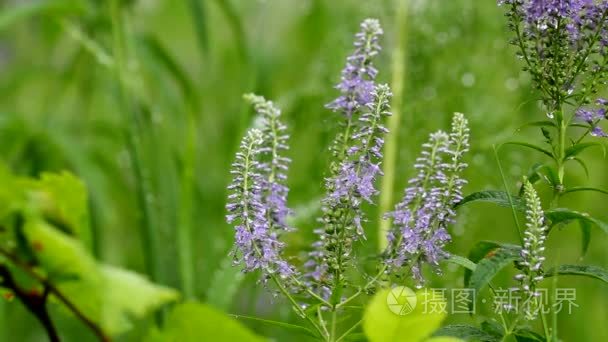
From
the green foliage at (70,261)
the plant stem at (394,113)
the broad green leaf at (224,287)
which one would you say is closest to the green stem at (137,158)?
the broad green leaf at (224,287)

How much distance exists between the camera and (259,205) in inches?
17.1

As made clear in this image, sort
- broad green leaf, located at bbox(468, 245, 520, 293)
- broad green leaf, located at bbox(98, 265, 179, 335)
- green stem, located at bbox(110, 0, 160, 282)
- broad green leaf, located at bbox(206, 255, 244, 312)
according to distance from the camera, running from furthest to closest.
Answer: green stem, located at bbox(110, 0, 160, 282) < broad green leaf, located at bbox(206, 255, 244, 312) < broad green leaf, located at bbox(468, 245, 520, 293) < broad green leaf, located at bbox(98, 265, 179, 335)

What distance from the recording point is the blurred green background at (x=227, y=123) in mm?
1054

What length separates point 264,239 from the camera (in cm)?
43

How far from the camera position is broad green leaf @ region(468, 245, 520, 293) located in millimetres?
388

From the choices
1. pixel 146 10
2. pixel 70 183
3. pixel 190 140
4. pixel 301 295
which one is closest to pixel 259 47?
pixel 190 140

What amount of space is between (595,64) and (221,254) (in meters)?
0.74

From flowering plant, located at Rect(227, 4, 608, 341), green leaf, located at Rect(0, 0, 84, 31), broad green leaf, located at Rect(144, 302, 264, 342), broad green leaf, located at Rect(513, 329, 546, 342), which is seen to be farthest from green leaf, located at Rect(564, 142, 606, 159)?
green leaf, located at Rect(0, 0, 84, 31)

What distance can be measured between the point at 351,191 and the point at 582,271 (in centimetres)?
13

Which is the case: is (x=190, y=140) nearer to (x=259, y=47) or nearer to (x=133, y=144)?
(x=133, y=144)

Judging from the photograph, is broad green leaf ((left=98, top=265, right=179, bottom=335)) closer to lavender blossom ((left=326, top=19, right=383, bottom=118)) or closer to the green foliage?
the green foliage

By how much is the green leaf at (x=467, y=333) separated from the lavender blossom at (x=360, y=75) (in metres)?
0.13

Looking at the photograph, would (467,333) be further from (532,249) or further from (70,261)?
(70,261)

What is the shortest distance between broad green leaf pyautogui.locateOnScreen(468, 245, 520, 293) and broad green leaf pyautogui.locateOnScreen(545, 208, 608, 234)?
0.08ft
